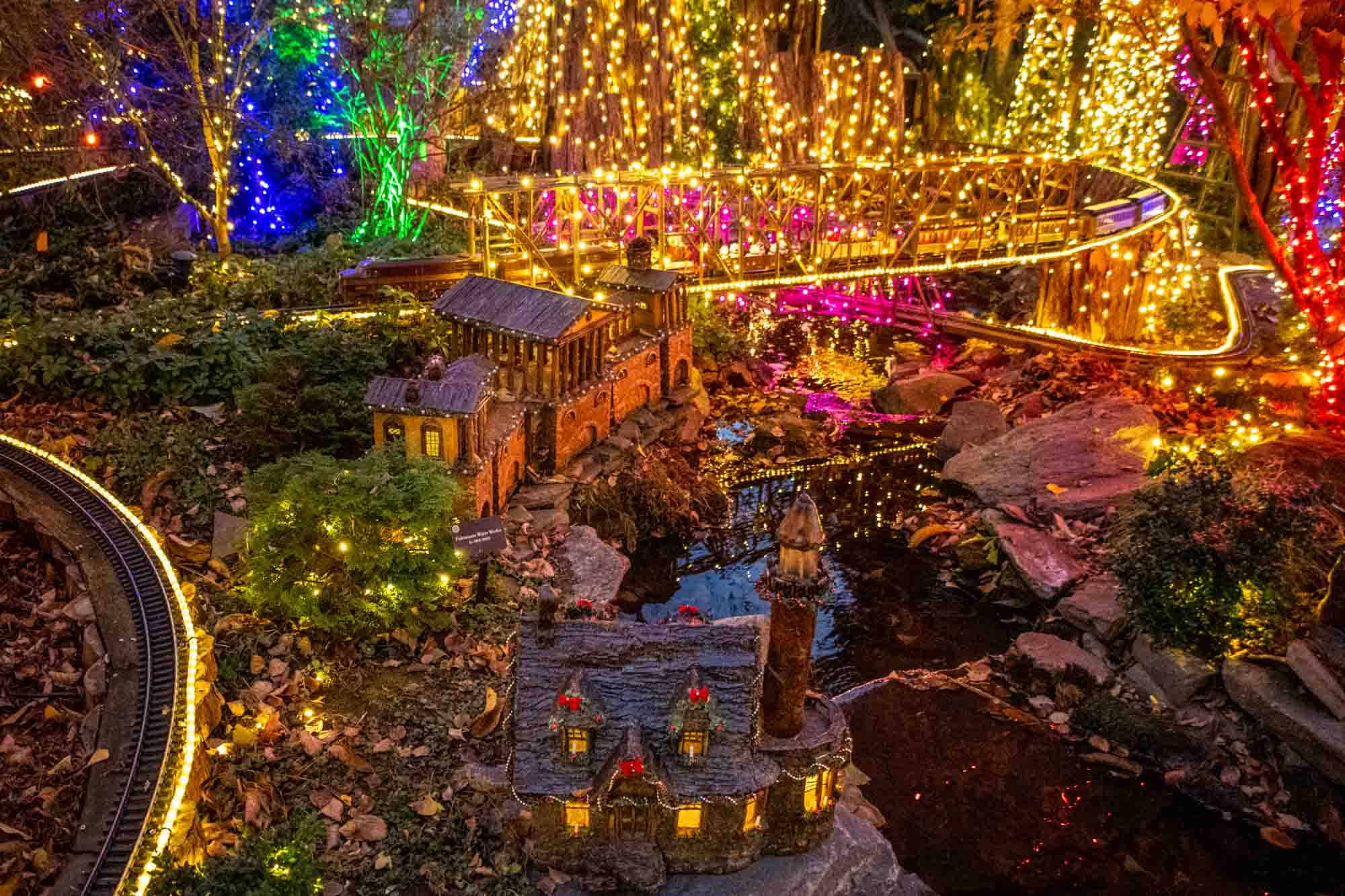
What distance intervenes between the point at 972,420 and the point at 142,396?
53.8 feet

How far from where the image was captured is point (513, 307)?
17562mm

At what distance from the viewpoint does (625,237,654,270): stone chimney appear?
2055cm

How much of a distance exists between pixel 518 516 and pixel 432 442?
262 centimetres

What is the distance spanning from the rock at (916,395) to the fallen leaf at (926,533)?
17.7ft

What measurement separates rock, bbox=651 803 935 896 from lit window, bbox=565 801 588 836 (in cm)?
107

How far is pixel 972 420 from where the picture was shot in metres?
22.7

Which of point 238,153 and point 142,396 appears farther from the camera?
point 238,153

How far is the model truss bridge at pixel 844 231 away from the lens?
2173 cm

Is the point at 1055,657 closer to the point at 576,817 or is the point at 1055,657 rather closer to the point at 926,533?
the point at 926,533

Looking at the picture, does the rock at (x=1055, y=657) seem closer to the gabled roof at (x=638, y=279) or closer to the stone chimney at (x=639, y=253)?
the gabled roof at (x=638, y=279)

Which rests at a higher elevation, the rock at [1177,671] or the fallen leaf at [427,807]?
the fallen leaf at [427,807]

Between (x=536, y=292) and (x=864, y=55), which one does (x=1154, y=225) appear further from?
(x=536, y=292)

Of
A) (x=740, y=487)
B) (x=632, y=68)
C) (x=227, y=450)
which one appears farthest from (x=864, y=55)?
(x=227, y=450)

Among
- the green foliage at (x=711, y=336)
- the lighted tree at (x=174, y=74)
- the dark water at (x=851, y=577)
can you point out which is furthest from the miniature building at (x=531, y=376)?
the lighted tree at (x=174, y=74)
